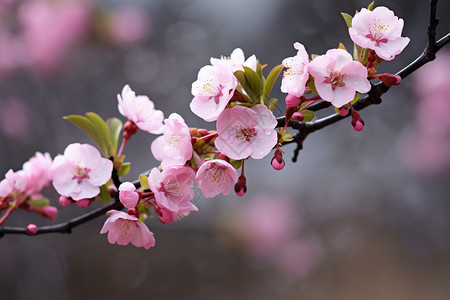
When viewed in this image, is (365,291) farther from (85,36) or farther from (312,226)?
(85,36)

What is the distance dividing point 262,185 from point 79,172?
4.85 feet

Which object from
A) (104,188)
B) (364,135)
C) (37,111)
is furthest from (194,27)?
(104,188)

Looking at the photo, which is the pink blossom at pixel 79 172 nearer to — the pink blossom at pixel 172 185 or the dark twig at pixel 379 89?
the pink blossom at pixel 172 185

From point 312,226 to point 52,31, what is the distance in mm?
1353

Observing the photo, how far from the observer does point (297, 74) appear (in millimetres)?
306

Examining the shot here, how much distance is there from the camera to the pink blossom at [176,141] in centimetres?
31

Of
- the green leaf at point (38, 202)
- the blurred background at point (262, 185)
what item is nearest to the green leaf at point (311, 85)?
the green leaf at point (38, 202)

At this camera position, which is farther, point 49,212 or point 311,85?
point 49,212

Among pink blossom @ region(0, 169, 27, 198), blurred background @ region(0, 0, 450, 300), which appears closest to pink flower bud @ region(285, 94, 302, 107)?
pink blossom @ region(0, 169, 27, 198)

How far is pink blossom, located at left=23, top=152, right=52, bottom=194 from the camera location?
43 centimetres

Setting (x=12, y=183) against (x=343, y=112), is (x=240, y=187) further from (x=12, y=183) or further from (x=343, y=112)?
(x=12, y=183)

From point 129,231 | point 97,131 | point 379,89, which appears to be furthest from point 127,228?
point 379,89

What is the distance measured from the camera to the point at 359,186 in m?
1.82

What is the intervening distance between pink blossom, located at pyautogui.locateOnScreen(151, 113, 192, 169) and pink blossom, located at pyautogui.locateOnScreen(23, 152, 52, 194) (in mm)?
181
